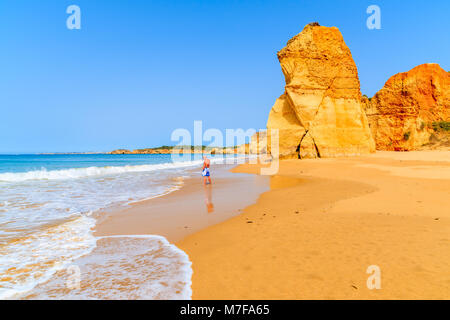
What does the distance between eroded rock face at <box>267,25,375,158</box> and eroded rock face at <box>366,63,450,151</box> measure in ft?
43.4

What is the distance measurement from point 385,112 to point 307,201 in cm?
3487

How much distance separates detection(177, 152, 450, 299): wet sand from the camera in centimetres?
264

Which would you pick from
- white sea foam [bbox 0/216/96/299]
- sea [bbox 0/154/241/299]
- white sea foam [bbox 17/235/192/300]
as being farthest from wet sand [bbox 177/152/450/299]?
white sea foam [bbox 0/216/96/299]

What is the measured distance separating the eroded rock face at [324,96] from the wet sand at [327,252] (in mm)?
18381

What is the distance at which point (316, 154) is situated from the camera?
2436 cm

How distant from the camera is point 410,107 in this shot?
33969 mm

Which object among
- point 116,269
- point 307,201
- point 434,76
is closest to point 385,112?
point 434,76

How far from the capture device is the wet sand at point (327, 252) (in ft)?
8.66

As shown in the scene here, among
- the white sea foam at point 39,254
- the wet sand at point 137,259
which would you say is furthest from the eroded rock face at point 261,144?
the white sea foam at point 39,254

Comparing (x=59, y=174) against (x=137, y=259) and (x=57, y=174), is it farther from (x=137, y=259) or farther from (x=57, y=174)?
(x=137, y=259)

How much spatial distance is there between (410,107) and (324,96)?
1781cm

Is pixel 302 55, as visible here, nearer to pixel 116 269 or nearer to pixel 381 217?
pixel 381 217

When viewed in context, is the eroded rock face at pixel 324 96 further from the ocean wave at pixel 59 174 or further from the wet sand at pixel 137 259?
the wet sand at pixel 137 259
